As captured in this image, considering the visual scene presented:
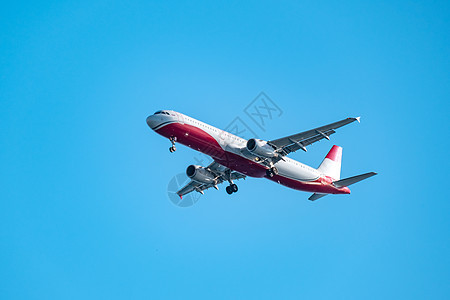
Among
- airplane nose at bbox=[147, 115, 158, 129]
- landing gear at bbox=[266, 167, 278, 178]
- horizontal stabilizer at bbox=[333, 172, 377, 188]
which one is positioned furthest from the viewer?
horizontal stabilizer at bbox=[333, 172, 377, 188]

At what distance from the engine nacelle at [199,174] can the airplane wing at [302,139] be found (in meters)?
8.92

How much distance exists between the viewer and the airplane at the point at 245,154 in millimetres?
41469

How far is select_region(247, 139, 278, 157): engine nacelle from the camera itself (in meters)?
42.3

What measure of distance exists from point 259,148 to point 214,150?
410 cm

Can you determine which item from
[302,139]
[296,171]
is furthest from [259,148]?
[296,171]

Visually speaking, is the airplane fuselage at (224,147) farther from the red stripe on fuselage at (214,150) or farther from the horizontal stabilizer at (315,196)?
the horizontal stabilizer at (315,196)

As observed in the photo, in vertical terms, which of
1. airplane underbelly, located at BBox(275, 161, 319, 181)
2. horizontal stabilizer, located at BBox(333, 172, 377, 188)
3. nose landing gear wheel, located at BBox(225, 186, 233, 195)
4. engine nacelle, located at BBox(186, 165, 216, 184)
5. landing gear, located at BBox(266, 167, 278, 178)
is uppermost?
engine nacelle, located at BBox(186, 165, 216, 184)

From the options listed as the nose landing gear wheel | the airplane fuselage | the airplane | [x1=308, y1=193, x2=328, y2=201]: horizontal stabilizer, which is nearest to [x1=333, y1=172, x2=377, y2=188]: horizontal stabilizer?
Result: the airplane

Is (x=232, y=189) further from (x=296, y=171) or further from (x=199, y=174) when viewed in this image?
(x=296, y=171)

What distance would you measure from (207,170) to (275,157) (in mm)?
8528

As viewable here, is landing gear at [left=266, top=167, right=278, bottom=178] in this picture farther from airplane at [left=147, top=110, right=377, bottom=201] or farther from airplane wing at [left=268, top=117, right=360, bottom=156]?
airplane wing at [left=268, top=117, right=360, bottom=156]

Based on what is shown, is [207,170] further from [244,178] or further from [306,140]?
[306,140]

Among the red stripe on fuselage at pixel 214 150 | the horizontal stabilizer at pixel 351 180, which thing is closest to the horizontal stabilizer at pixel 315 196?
the horizontal stabilizer at pixel 351 180

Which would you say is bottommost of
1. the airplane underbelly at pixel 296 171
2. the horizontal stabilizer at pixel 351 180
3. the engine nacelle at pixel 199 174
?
the horizontal stabilizer at pixel 351 180
